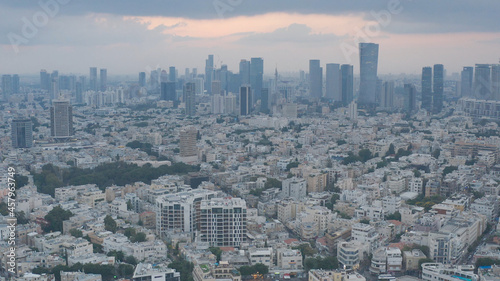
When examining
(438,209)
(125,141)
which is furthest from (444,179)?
(125,141)

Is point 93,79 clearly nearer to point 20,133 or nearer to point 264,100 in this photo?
point 264,100

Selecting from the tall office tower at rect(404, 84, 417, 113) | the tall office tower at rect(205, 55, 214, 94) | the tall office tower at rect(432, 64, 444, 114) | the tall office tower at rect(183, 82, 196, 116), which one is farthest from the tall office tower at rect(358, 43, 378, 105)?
the tall office tower at rect(205, 55, 214, 94)

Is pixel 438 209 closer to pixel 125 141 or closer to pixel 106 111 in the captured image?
pixel 125 141

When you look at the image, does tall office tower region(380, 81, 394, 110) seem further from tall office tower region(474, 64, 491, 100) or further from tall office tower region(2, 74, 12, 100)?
tall office tower region(2, 74, 12, 100)

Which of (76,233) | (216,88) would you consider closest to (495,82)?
(216,88)

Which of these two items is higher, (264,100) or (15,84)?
(15,84)

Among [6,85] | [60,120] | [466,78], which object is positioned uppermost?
[466,78]
